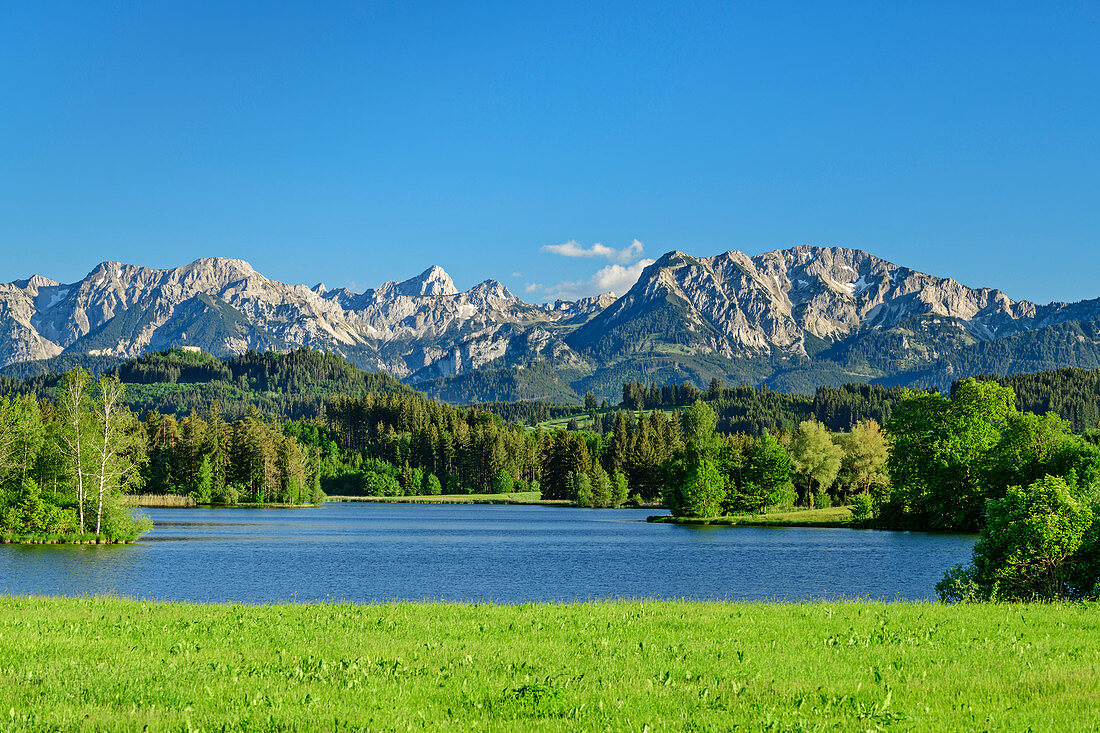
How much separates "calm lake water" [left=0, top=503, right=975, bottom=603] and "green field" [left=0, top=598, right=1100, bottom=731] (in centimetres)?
2027

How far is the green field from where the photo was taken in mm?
13766

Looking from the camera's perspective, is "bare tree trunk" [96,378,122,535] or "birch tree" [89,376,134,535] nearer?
"bare tree trunk" [96,378,122,535]

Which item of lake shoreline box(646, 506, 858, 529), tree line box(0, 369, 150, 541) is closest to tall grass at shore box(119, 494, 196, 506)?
tree line box(0, 369, 150, 541)

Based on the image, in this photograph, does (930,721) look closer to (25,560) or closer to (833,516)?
(25,560)

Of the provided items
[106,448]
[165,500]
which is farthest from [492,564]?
[165,500]

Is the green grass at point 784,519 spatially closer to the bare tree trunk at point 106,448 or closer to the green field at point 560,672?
the bare tree trunk at point 106,448

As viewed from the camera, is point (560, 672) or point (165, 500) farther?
point (165, 500)

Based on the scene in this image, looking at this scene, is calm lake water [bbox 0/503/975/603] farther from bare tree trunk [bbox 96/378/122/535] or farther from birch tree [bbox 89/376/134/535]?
birch tree [bbox 89/376/134/535]

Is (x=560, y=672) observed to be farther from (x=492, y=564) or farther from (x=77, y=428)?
(x=77, y=428)

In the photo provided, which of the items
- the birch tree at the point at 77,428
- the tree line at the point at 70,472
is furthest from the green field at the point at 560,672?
the tree line at the point at 70,472

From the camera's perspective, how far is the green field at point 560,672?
13766mm

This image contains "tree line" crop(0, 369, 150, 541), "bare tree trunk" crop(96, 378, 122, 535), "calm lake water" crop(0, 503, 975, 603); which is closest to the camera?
"calm lake water" crop(0, 503, 975, 603)

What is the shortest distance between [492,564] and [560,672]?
52656 mm

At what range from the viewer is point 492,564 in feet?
226
